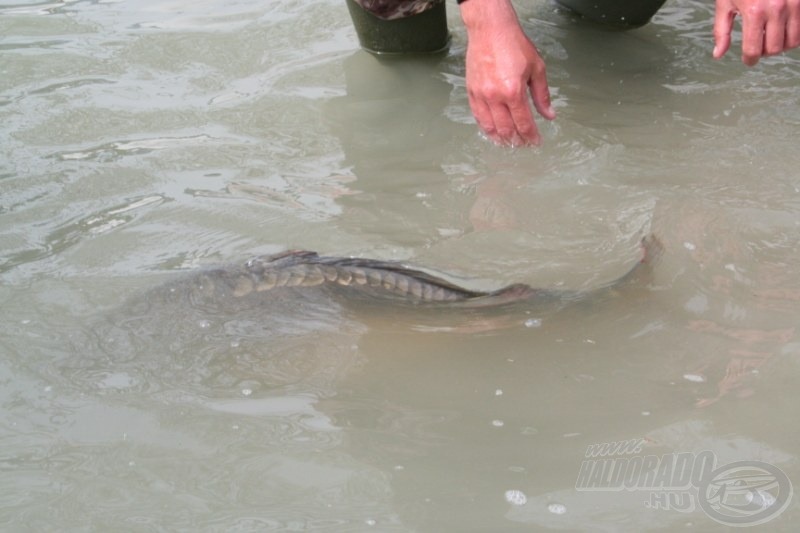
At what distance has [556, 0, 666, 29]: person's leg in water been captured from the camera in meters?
4.45

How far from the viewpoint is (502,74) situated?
8.89 feet

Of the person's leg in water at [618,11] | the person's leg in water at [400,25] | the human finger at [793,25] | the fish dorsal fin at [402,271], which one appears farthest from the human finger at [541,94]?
the person's leg in water at [618,11]

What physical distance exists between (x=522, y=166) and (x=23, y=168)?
1854 mm

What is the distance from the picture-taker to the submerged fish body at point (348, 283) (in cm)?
249

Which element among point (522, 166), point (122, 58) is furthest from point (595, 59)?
point (122, 58)

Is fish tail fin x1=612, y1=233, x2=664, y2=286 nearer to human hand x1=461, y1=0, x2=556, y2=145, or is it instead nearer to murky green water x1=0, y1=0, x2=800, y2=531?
murky green water x1=0, y1=0, x2=800, y2=531

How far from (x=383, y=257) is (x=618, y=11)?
235cm

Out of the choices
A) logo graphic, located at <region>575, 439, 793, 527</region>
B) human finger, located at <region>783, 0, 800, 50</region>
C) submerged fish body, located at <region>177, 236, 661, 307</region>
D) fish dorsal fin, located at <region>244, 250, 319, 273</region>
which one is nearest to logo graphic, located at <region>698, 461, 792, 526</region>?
logo graphic, located at <region>575, 439, 793, 527</region>

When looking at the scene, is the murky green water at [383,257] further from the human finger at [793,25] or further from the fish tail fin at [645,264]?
the human finger at [793,25]

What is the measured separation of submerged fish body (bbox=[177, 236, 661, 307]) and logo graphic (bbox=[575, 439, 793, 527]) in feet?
1.91

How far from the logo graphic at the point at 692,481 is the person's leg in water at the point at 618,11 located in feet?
9.69

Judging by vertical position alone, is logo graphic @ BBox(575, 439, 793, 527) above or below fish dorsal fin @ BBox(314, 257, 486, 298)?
below

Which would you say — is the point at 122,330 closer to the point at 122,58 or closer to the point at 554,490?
the point at 554,490

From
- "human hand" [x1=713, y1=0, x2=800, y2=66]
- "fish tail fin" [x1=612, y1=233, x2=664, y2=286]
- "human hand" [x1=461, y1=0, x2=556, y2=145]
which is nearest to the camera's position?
"fish tail fin" [x1=612, y1=233, x2=664, y2=286]
